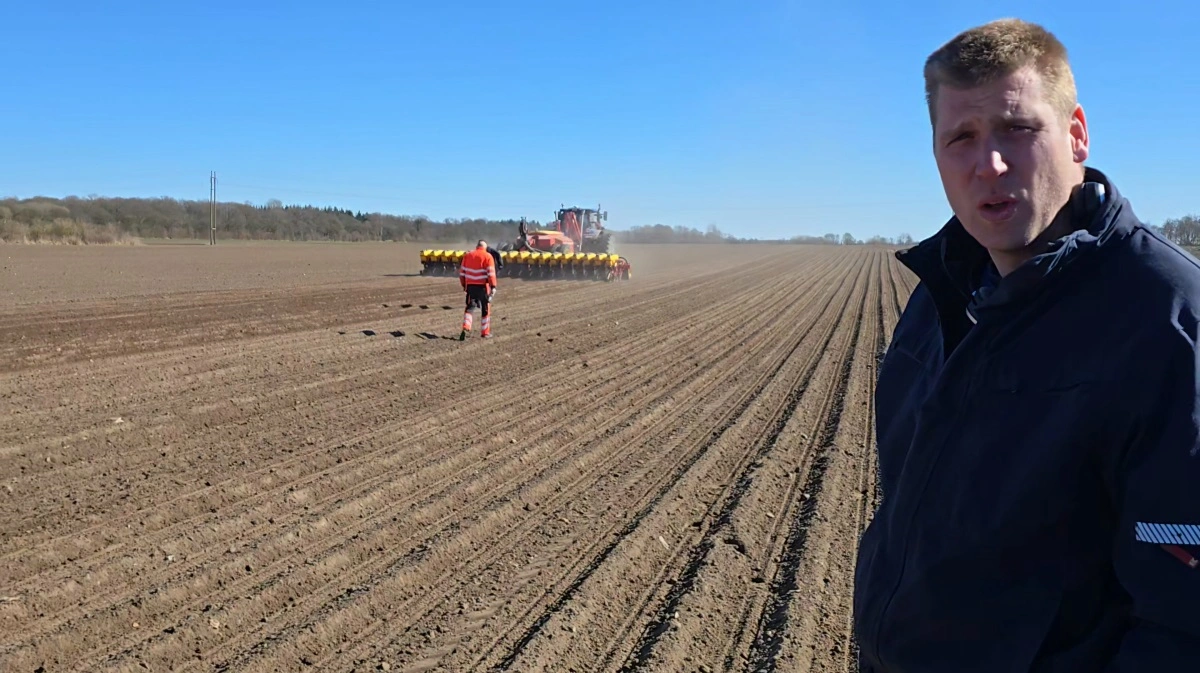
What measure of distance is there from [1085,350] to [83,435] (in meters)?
8.19

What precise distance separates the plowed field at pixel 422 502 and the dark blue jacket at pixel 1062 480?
2.77 metres

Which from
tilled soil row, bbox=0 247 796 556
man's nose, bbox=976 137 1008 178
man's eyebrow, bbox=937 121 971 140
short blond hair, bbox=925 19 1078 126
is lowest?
tilled soil row, bbox=0 247 796 556

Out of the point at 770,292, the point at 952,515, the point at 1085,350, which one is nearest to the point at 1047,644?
the point at 952,515

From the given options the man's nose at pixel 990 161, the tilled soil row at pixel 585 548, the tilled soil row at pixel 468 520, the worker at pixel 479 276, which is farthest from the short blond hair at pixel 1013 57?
the worker at pixel 479 276

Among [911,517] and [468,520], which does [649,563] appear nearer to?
[468,520]

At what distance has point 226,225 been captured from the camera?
9106 cm

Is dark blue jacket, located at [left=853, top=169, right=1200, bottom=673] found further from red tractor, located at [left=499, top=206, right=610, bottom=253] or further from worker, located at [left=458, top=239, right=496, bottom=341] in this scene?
red tractor, located at [left=499, top=206, right=610, bottom=253]

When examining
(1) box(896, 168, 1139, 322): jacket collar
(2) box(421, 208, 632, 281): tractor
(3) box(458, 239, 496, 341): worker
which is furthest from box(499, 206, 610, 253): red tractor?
(1) box(896, 168, 1139, 322): jacket collar

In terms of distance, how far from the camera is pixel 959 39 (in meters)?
1.67

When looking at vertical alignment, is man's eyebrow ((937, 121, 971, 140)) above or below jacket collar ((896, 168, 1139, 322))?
above

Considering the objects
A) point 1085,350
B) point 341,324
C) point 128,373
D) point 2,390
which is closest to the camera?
point 1085,350

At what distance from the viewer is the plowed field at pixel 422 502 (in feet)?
14.0

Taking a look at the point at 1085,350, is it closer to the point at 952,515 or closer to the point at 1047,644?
the point at 952,515

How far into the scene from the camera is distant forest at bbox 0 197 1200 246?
54031 millimetres
